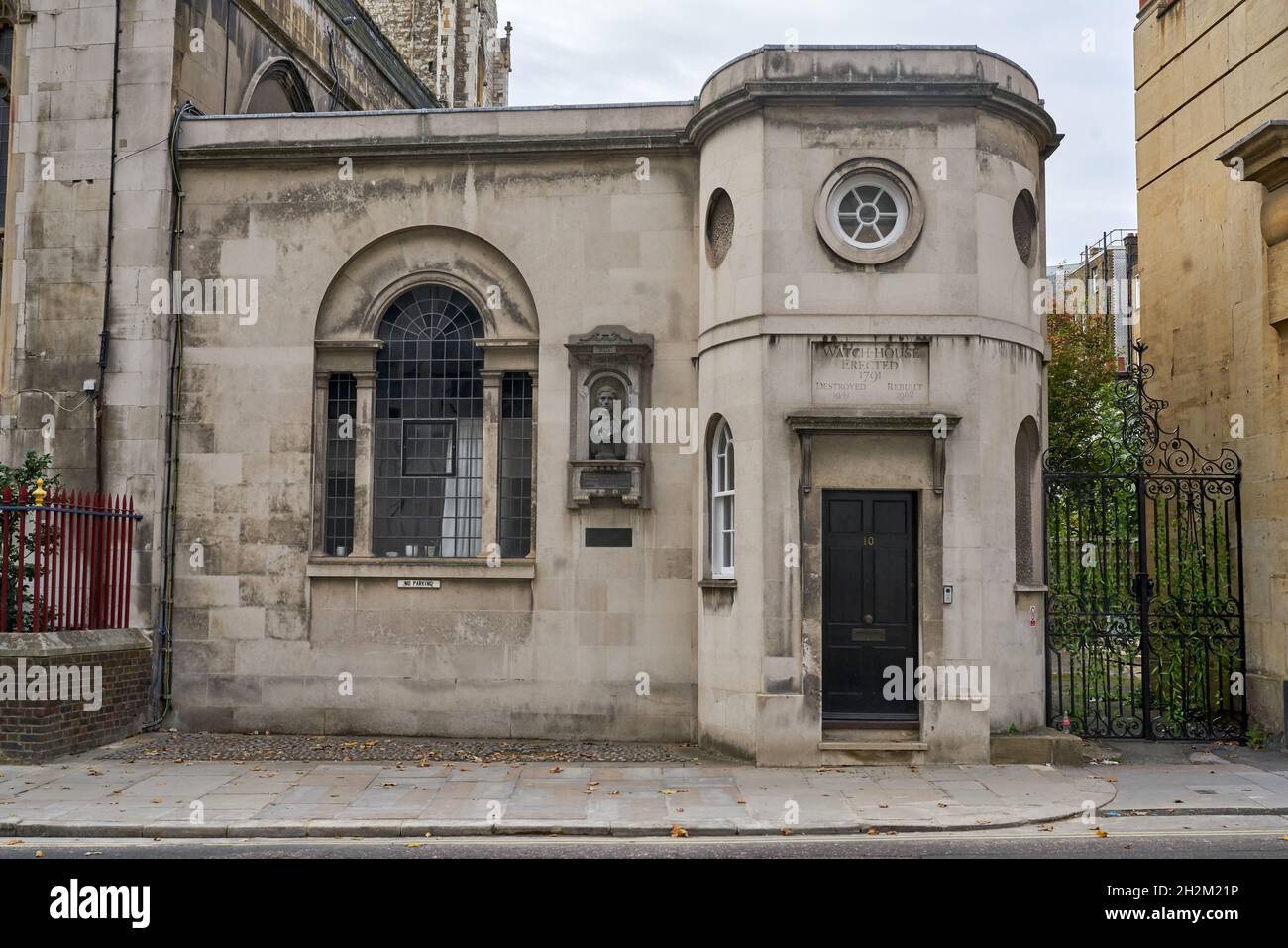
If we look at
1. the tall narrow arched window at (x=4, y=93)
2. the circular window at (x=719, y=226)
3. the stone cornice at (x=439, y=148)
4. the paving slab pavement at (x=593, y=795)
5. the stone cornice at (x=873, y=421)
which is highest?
the tall narrow arched window at (x=4, y=93)

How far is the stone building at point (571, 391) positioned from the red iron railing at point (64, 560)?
427 millimetres

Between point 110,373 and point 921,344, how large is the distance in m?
10.8

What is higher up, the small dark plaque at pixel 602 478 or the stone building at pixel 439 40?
the stone building at pixel 439 40

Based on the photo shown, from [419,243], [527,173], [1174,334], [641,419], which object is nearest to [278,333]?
[419,243]

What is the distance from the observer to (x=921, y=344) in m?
13.7

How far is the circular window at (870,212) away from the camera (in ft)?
45.2

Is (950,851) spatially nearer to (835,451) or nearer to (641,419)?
(835,451)

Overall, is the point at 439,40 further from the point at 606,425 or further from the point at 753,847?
the point at 753,847

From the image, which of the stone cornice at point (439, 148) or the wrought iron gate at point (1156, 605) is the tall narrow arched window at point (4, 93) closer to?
the stone cornice at point (439, 148)

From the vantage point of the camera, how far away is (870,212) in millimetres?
14016

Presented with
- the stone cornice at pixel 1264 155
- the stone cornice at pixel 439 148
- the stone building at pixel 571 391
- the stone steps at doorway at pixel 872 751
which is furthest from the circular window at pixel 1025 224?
the stone steps at doorway at pixel 872 751

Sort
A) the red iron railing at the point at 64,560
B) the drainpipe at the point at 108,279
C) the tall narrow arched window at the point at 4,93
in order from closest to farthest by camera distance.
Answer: the red iron railing at the point at 64,560, the drainpipe at the point at 108,279, the tall narrow arched window at the point at 4,93

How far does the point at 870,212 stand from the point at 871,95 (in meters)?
1.38

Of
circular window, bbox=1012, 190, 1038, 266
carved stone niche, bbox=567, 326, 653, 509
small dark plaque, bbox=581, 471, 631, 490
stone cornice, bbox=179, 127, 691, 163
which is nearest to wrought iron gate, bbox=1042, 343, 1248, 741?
circular window, bbox=1012, 190, 1038, 266
